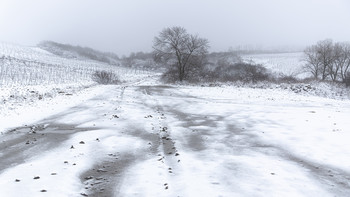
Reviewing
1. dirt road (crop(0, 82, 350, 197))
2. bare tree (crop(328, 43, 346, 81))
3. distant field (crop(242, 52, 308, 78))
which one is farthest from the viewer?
distant field (crop(242, 52, 308, 78))

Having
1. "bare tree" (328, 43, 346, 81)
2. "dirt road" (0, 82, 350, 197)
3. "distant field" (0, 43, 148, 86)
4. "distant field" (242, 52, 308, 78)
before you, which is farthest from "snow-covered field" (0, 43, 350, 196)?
"distant field" (242, 52, 308, 78)

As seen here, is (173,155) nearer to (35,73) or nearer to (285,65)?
(35,73)

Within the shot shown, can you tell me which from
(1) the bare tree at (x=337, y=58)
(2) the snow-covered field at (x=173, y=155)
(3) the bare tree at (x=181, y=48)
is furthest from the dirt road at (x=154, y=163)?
(1) the bare tree at (x=337, y=58)

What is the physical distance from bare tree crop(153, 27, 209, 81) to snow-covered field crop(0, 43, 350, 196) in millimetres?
39569

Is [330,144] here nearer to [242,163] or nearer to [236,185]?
[242,163]

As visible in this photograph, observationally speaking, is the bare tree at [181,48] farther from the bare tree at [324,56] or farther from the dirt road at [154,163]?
the dirt road at [154,163]

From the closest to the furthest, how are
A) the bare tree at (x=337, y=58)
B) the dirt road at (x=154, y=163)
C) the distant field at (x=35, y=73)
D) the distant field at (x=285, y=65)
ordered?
the dirt road at (x=154, y=163) → the distant field at (x=35, y=73) → the bare tree at (x=337, y=58) → the distant field at (x=285, y=65)

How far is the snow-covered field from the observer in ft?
17.5

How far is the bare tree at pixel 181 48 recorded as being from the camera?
52312mm

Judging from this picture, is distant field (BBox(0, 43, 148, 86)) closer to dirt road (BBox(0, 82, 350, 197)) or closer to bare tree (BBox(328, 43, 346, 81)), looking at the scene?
dirt road (BBox(0, 82, 350, 197))

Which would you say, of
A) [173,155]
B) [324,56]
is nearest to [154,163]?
[173,155]

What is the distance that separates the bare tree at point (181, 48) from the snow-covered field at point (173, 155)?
39.6 metres

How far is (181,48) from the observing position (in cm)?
5241

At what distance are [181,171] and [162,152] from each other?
161cm
